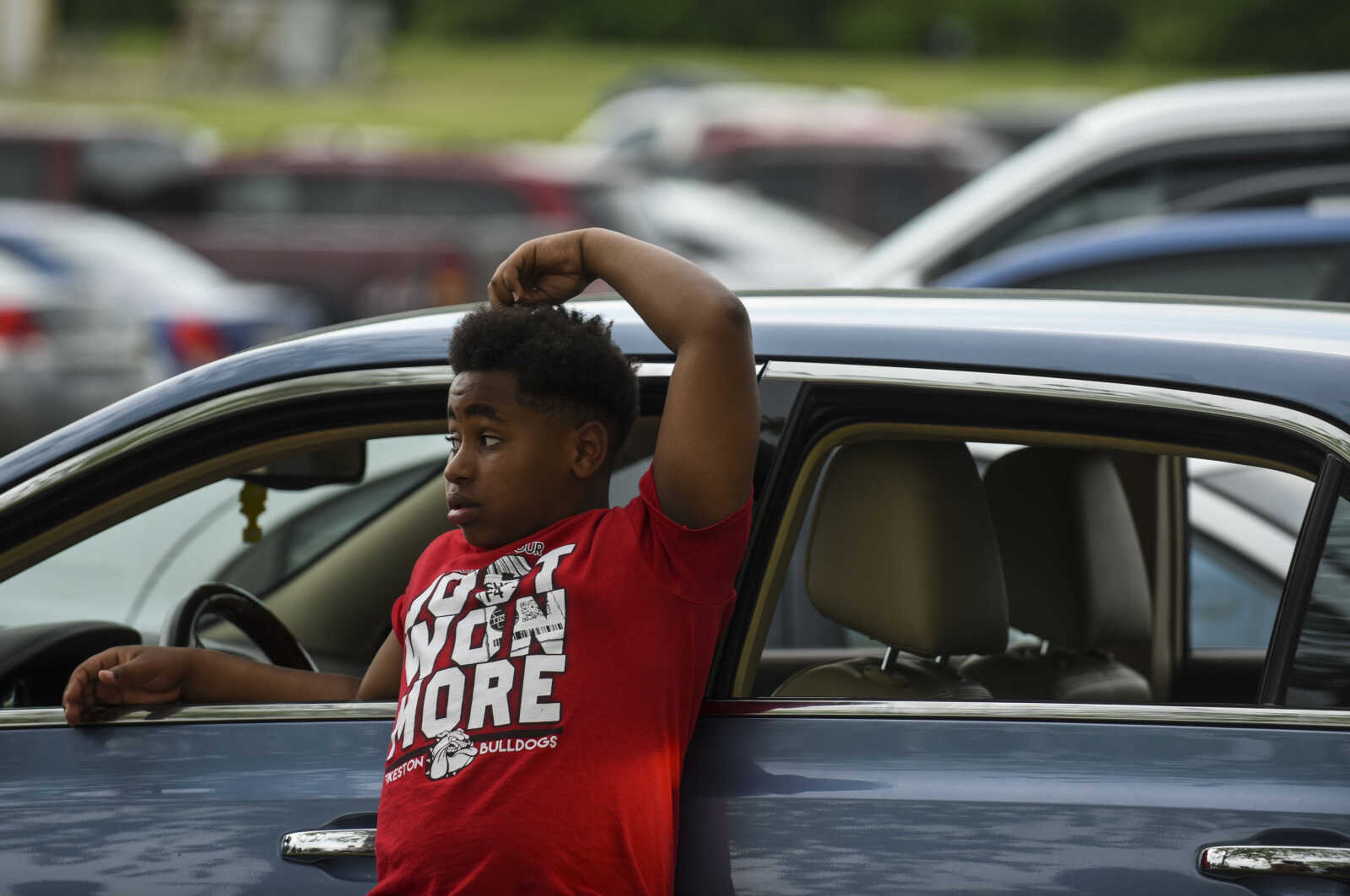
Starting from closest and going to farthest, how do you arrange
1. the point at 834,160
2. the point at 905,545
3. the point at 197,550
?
the point at 905,545 → the point at 197,550 → the point at 834,160

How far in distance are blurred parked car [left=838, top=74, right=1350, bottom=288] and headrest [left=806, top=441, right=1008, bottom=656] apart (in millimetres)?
3526

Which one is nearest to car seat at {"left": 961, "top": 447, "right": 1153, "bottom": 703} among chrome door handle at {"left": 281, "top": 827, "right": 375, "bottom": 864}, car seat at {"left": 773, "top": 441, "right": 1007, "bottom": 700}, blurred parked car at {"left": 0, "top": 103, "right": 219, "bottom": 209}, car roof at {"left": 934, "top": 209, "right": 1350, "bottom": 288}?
car seat at {"left": 773, "top": 441, "right": 1007, "bottom": 700}

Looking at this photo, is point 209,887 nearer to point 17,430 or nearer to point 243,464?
point 243,464

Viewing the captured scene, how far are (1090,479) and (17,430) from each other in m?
8.62

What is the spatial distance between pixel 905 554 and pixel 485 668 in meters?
0.59

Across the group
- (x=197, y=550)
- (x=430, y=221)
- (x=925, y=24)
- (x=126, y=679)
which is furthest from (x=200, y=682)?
(x=925, y=24)

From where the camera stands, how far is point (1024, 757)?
1.94 meters

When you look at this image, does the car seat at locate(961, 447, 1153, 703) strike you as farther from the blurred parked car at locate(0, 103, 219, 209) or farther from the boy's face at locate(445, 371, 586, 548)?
the blurred parked car at locate(0, 103, 219, 209)

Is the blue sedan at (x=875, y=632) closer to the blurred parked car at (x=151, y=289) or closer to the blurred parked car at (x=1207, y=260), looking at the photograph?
the blurred parked car at (x=1207, y=260)

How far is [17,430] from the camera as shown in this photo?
400 inches

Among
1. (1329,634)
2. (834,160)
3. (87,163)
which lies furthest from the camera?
(834,160)

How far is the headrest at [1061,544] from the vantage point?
2.78m

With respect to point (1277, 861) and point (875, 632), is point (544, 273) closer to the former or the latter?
point (875, 632)

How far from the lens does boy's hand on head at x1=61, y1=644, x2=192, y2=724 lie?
2.31m
